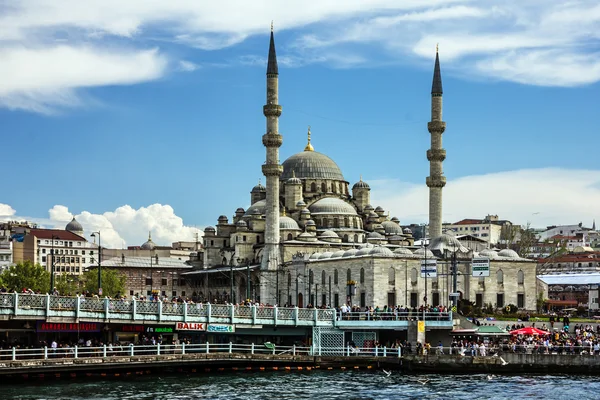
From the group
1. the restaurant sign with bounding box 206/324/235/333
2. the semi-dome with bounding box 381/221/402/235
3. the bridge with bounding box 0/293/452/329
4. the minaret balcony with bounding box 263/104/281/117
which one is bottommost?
the restaurant sign with bounding box 206/324/235/333

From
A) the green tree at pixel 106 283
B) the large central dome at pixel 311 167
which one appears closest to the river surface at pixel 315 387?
the green tree at pixel 106 283

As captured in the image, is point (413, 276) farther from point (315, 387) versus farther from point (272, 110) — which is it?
point (315, 387)

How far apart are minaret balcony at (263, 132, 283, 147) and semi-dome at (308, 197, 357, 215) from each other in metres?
18.3

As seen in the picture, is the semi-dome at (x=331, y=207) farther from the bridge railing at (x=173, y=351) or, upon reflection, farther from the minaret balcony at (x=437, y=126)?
the bridge railing at (x=173, y=351)

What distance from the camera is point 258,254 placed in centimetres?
10131

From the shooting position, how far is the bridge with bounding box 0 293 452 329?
133 feet

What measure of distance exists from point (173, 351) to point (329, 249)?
2128 inches

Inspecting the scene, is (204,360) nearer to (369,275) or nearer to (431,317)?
(431,317)

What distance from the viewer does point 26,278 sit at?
86.6 metres

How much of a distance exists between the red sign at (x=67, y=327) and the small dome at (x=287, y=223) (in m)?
55.8

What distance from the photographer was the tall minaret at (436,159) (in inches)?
3499

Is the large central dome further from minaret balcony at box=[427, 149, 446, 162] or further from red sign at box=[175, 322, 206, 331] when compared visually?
red sign at box=[175, 322, 206, 331]

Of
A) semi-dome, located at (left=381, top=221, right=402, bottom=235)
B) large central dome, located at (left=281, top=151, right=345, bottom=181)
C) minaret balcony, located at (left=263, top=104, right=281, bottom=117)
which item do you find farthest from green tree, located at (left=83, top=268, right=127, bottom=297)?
semi-dome, located at (left=381, top=221, right=402, bottom=235)

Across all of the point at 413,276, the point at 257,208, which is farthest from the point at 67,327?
the point at 257,208
